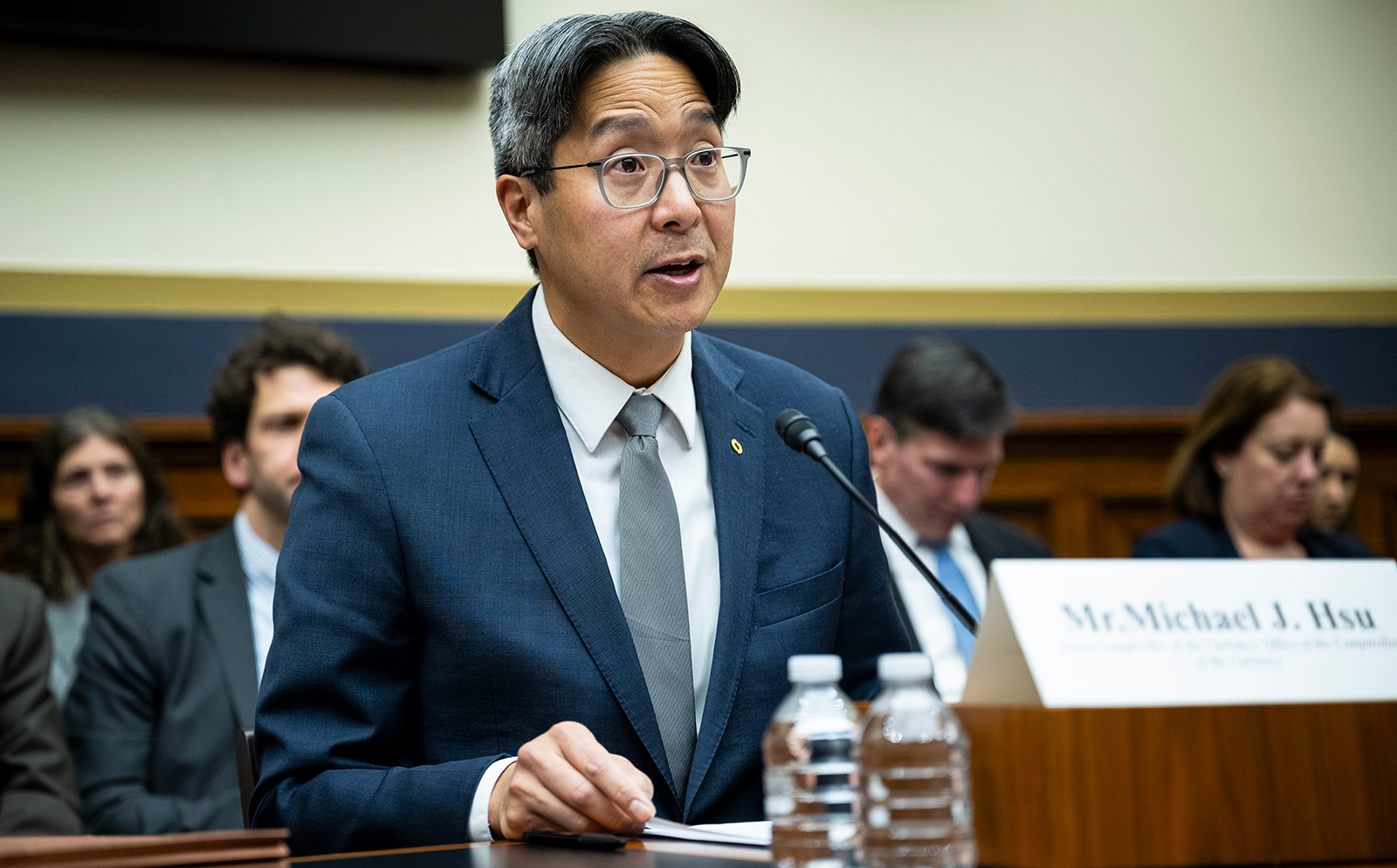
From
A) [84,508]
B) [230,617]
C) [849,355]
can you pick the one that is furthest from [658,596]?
[849,355]

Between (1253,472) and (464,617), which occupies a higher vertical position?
(1253,472)

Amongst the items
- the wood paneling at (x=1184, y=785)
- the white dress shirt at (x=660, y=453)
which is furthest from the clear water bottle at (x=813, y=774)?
the white dress shirt at (x=660, y=453)

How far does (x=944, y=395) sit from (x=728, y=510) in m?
1.75

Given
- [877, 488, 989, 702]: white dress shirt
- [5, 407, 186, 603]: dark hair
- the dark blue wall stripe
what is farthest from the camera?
the dark blue wall stripe

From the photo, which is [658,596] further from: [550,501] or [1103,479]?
[1103,479]

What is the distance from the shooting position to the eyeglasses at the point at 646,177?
5.08ft

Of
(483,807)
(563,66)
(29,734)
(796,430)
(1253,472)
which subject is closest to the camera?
(483,807)

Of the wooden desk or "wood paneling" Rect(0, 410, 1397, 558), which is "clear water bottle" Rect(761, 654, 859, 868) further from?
"wood paneling" Rect(0, 410, 1397, 558)

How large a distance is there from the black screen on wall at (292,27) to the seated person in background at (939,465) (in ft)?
5.02

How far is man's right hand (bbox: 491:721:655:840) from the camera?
1.09m

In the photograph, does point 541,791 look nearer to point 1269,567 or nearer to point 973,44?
point 1269,567

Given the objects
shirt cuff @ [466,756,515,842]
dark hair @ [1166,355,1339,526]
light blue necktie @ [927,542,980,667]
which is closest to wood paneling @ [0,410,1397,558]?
dark hair @ [1166,355,1339,526]

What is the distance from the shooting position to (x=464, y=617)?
141 centimetres

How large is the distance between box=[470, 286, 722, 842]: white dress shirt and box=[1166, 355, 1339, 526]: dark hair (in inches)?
96.3
